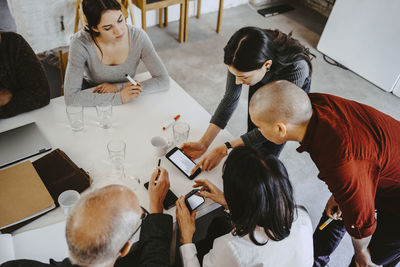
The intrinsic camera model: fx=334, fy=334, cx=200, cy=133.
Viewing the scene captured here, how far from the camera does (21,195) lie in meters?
1.32

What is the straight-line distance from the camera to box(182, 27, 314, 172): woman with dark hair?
4.91 feet

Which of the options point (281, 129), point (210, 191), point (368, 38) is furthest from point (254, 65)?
point (368, 38)

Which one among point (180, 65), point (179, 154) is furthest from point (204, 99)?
point (179, 154)

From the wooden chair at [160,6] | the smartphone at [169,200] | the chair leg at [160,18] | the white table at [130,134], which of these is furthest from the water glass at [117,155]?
the chair leg at [160,18]

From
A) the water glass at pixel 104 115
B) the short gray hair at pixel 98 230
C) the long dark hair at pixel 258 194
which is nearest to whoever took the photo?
the short gray hair at pixel 98 230

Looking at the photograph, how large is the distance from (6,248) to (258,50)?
126cm

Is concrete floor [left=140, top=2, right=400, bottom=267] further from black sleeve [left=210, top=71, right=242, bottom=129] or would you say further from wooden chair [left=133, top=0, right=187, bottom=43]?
black sleeve [left=210, top=71, right=242, bottom=129]

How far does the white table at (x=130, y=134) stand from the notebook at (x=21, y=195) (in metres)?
0.05

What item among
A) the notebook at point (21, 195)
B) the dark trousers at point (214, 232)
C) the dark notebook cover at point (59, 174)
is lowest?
the dark trousers at point (214, 232)

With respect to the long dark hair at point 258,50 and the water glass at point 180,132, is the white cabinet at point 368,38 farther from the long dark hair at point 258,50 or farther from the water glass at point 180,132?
the water glass at point 180,132

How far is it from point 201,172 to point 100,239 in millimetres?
654

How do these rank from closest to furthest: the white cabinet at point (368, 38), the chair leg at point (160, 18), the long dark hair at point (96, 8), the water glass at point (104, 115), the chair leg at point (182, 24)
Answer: the water glass at point (104, 115) → the long dark hair at point (96, 8) → the white cabinet at point (368, 38) → the chair leg at point (182, 24) → the chair leg at point (160, 18)

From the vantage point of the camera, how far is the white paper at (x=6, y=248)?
3.80 feet

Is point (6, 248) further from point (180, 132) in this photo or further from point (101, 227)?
point (180, 132)
